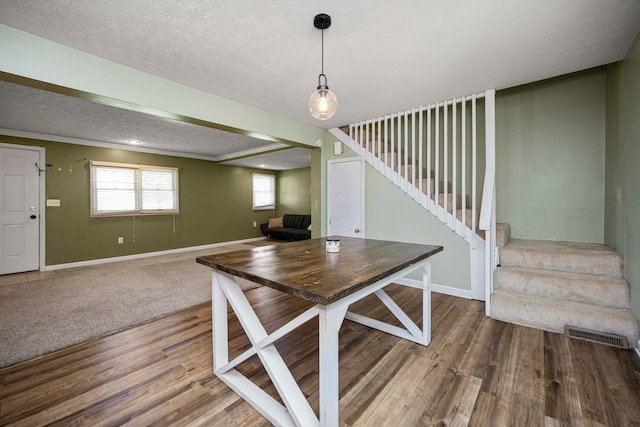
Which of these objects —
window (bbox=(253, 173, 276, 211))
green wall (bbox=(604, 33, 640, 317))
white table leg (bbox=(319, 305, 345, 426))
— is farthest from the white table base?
window (bbox=(253, 173, 276, 211))

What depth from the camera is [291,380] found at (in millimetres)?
1421

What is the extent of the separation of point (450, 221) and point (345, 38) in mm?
2428

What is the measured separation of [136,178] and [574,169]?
7.43 metres

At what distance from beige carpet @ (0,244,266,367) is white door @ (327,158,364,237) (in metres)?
1.80

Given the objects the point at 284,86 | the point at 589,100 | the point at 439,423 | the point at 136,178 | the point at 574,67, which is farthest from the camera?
the point at 136,178

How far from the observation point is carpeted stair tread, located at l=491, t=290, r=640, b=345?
210 cm

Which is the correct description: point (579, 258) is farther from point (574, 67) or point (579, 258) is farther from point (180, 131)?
point (180, 131)

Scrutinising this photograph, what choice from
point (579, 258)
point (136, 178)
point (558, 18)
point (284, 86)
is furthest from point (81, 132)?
point (579, 258)

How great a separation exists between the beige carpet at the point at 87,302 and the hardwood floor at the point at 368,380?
290 mm

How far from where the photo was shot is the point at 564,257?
2.63m

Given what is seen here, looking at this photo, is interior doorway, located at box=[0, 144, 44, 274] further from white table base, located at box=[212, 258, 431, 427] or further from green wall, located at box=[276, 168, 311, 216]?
green wall, located at box=[276, 168, 311, 216]

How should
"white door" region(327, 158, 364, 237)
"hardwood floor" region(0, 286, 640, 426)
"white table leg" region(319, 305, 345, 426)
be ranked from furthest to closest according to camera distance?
1. "white door" region(327, 158, 364, 237)
2. "hardwood floor" region(0, 286, 640, 426)
3. "white table leg" region(319, 305, 345, 426)

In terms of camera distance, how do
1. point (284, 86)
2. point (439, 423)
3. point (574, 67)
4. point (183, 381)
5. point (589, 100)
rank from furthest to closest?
point (589, 100), point (284, 86), point (574, 67), point (183, 381), point (439, 423)

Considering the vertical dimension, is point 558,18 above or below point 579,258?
above
